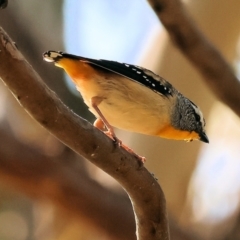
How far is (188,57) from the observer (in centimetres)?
145

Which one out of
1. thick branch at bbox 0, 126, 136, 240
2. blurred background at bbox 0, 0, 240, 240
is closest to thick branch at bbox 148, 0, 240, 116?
blurred background at bbox 0, 0, 240, 240

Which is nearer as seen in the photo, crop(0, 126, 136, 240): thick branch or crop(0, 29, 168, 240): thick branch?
crop(0, 29, 168, 240): thick branch

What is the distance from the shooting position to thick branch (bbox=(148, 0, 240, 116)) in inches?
55.1

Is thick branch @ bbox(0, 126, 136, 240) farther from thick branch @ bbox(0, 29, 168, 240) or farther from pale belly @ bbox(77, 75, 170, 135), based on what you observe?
thick branch @ bbox(0, 29, 168, 240)

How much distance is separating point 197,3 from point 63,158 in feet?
2.86

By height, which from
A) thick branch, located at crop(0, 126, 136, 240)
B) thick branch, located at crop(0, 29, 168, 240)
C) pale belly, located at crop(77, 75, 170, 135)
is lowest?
thick branch, located at crop(0, 29, 168, 240)

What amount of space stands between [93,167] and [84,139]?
1.16 meters

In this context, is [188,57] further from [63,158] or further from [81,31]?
[81,31]

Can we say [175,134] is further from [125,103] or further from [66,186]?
[66,186]

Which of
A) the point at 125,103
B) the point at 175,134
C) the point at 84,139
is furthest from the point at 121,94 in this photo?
the point at 84,139

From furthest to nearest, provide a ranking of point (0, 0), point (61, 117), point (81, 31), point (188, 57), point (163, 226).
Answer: point (81, 31), point (163, 226), point (188, 57), point (61, 117), point (0, 0)

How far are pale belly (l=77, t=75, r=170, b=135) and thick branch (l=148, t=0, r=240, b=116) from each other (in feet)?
1.12

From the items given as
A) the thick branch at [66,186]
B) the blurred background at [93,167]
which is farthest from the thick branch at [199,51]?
the thick branch at [66,186]

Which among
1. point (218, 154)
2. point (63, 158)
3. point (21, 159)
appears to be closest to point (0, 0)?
point (21, 159)
